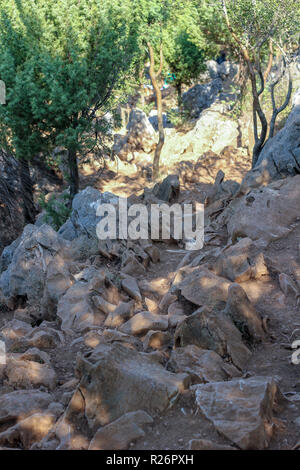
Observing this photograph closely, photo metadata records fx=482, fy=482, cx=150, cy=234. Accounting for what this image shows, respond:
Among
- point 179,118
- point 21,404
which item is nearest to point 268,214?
point 21,404

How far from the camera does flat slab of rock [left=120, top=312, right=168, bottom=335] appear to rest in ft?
17.2

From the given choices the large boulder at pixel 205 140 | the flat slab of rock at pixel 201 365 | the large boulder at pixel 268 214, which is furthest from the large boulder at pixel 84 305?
the large boulder at pixel 205 140

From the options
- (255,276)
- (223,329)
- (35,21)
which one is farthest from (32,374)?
(35,21)

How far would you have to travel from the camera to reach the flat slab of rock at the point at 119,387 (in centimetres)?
345

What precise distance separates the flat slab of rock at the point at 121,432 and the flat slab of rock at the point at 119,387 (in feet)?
0.36

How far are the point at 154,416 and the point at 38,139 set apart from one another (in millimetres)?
10654

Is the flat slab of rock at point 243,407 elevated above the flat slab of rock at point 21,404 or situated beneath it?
elevated above

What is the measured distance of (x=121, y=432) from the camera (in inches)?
127

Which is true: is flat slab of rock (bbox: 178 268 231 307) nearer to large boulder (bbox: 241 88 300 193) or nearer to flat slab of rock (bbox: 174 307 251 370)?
flat slab of rock (bbox: 174 307 251 370)

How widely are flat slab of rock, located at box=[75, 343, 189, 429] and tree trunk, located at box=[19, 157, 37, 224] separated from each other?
38.4ft

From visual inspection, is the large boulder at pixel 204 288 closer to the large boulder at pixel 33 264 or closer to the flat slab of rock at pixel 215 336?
the flat slab of rock at pixel 215 336

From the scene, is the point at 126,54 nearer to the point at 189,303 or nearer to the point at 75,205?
the point at 75,205

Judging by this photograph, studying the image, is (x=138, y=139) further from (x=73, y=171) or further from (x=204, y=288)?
(x=204, y=288)

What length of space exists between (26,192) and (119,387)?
40.0 ft
